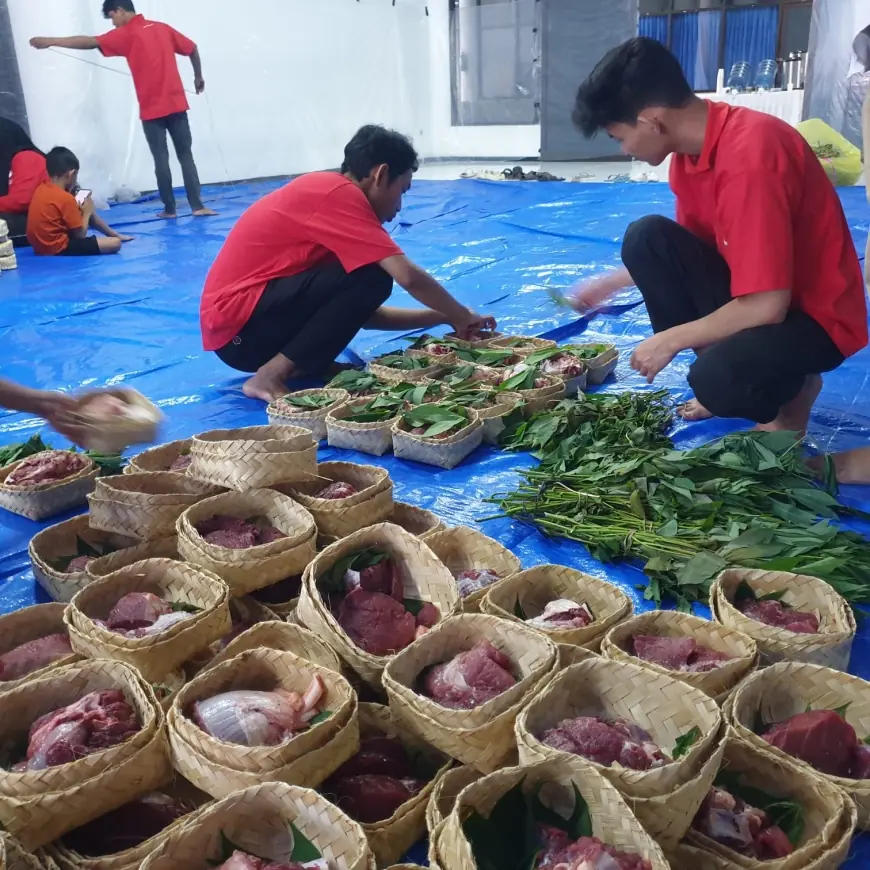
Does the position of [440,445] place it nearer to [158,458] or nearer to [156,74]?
[158,458]

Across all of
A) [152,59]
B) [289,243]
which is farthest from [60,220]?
[289,243]

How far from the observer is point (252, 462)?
5.94ft

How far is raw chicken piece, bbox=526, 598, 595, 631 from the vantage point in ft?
5.12

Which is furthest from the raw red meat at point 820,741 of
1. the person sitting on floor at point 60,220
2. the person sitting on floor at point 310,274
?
the person sitting on floor at point 60,220

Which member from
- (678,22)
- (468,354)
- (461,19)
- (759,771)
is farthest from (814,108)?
(759,771)

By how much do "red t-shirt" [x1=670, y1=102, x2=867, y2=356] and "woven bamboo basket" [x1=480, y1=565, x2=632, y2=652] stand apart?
3.19 feet

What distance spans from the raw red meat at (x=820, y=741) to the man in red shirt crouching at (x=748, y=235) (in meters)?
1.21

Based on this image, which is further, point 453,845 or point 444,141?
point 444,141

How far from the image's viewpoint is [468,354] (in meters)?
3.26

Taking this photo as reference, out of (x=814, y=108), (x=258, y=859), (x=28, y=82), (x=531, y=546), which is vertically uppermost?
(x=28, y=82)

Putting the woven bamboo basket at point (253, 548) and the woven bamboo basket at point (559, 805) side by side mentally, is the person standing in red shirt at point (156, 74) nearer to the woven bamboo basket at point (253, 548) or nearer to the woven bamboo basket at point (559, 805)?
the woven bamboo basket at point (253, 548)

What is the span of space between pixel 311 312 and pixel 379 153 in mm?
678

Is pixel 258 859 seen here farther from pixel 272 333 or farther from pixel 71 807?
pixel 272 333

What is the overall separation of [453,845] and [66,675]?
2.35 ft
